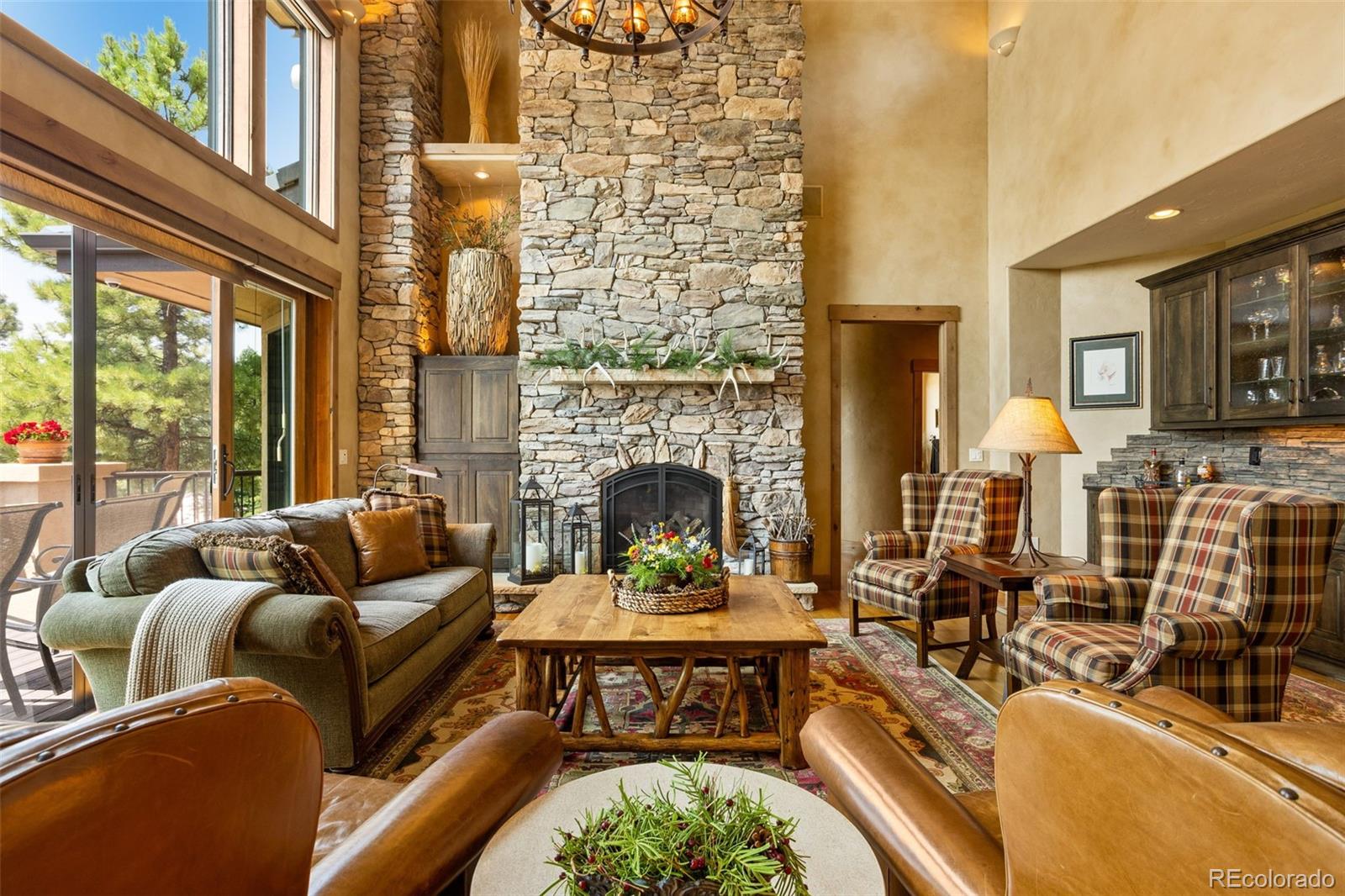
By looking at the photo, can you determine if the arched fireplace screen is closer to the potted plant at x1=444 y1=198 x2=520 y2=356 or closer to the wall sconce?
the potted plant at x1=444 y1=198 x2=520 y2=356

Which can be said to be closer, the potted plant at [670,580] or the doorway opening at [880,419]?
the potted plant at [670,580]

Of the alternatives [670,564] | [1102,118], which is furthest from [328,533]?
[1102,118]

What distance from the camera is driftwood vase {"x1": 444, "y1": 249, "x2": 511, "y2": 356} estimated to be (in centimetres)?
489

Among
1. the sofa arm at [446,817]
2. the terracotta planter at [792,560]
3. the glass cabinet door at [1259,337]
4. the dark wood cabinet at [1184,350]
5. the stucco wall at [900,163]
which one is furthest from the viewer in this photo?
the stucco wall at [900,163]

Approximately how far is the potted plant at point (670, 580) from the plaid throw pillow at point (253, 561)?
3.75 feet

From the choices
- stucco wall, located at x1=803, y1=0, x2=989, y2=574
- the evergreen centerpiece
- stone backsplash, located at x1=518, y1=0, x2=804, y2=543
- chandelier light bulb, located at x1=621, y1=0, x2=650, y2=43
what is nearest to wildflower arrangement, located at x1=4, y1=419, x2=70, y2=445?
stone backsplash, located at x1=518, y1=0, x2=804, y2=543

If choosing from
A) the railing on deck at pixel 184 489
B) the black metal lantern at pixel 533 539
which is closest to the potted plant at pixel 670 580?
the black metal lantern at pixel 533 539

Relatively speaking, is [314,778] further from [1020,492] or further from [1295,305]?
[1295,305]

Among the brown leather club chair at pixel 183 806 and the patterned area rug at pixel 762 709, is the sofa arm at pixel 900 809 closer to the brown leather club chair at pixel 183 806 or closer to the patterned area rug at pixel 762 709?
the brown leather club chair at pixel 183 806

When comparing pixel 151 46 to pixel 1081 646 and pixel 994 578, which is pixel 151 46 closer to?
pixel 994 578

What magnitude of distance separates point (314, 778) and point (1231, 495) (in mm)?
2807

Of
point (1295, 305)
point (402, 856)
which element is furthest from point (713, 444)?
point (402, 856)

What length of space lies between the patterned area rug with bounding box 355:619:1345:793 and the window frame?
9.17ft

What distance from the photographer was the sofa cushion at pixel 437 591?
9.54 feet
